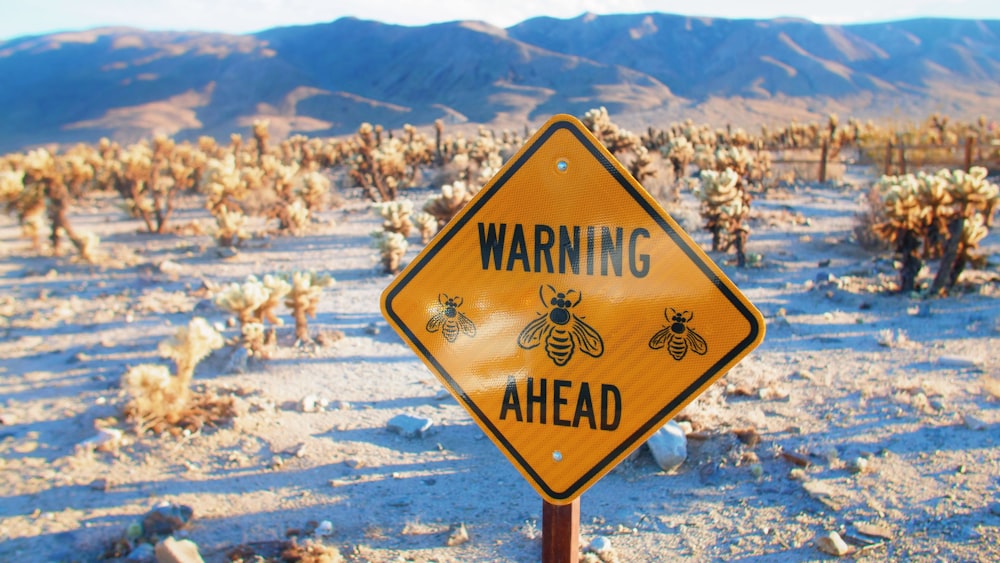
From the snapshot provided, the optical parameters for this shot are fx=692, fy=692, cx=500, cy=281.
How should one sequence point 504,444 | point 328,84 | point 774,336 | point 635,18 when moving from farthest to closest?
1. point 635,18
2. point 328,84
3. point 774,336
4. point 504,444

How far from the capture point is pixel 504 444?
6.33 ft

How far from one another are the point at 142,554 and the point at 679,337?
11.0 feet

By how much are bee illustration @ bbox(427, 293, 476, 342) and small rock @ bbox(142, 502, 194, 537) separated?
113 inches

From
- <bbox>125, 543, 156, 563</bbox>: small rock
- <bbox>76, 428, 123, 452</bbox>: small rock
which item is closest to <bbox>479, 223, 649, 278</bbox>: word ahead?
<bbox>125, 543, 156, 563</bbox>: small rock

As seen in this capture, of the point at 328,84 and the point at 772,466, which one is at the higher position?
the point at 328,84

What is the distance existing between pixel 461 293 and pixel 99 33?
163 m

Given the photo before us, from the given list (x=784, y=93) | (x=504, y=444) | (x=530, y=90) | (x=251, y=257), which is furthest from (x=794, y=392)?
(x=784, y=93)

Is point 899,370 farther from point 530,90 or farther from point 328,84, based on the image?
point 328,84

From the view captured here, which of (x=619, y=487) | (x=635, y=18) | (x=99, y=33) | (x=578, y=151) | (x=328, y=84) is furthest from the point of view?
(x=99, y=33)

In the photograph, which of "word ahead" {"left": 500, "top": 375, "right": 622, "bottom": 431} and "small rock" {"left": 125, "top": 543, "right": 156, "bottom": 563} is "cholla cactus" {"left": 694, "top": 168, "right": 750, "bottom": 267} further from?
"word ahead" {"left": 500, "top": 375, "right": 622, "bottom": 431}

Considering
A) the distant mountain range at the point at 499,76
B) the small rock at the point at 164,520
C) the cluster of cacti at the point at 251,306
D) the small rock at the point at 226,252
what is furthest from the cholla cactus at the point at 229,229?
the distant mountain range at the point at 499,76

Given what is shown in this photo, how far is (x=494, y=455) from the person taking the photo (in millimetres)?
4672

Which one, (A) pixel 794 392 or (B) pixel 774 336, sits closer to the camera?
(A) pixel 794 392

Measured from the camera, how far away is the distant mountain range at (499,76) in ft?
230
